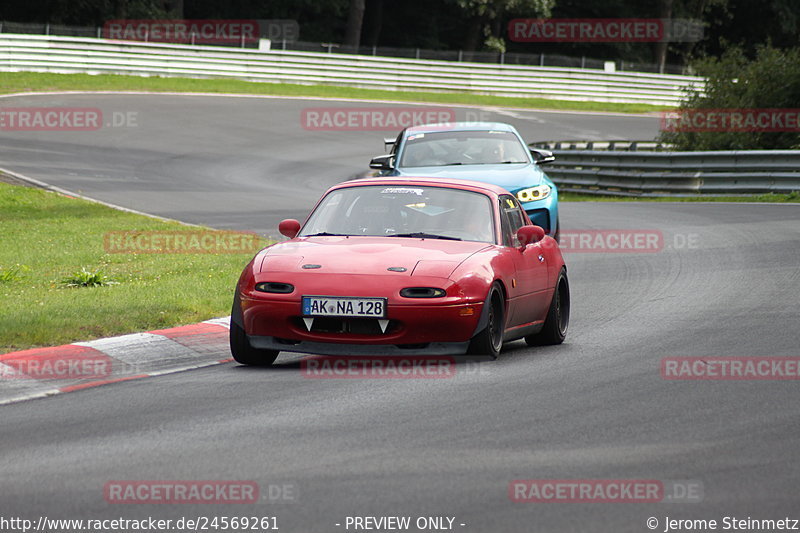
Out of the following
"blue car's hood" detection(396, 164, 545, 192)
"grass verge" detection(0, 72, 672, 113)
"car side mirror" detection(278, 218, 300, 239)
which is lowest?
"grass verge" detection(0, 72, 672, 113)

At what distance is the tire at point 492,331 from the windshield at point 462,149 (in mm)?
7996

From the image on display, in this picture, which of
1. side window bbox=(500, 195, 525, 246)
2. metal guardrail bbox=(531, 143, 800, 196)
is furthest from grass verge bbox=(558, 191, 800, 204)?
side window bbox=(500, 195, 525, 246)

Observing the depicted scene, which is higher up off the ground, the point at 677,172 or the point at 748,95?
the point at 748,95

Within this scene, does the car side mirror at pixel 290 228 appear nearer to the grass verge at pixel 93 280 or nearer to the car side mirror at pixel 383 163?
the grass verge at pixel 93 280

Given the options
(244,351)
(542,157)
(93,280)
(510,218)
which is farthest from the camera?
(542,157)

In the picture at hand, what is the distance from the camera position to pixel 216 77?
49.7 metres

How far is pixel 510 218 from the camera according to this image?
10.2 metres

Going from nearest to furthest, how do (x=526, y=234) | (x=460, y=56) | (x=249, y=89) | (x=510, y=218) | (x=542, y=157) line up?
(x=526, y=234) → (x=510, y=218) → (x=542, y=157) → (x=249, y=89) → (x=460, y=56)

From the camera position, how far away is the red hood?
858 centimetres

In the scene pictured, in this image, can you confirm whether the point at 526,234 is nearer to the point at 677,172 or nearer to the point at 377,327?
the point at 377,327

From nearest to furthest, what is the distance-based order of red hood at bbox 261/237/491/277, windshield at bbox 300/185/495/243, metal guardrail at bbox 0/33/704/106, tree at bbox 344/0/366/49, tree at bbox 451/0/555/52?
1. red hood at bbox 261/237/491/277
2. windshield at bbox 300/185/495/243
3. metal guardrail at bbox 0/33/704/106
4. tree at bbox 451/0/555/52
5. tree at bbox 344/0/366/49

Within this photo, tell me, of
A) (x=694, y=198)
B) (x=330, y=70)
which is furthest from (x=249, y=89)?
(x=694, y=198)

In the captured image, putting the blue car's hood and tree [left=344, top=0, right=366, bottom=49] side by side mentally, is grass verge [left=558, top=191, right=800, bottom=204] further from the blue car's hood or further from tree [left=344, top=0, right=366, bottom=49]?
tree [left=344, top=0, right=366, bottom=49]

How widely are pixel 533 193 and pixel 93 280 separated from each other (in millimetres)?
5881
